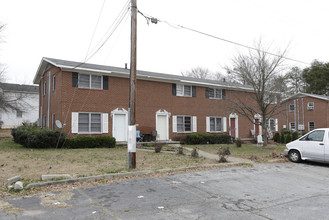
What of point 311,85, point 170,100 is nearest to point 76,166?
point 170,100

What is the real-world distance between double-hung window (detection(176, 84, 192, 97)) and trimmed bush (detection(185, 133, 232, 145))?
3.61 meters

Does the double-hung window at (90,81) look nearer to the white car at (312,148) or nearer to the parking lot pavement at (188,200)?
the parking lot pavement at (188,200)

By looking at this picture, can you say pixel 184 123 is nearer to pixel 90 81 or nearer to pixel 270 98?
pixel 270 98

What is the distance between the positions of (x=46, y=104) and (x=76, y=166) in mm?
13427

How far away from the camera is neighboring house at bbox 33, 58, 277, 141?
1689 centimetres

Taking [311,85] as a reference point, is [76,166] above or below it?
below

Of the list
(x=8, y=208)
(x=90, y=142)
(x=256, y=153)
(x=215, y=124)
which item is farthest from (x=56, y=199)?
(x=215, y=124)

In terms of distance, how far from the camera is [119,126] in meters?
18.6

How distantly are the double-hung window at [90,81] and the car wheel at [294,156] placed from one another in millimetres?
12412

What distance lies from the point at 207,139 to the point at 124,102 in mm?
7355

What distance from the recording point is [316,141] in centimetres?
1091

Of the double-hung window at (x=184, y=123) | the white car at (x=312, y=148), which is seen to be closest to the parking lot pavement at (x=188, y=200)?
the white car at (x=312, y=148)

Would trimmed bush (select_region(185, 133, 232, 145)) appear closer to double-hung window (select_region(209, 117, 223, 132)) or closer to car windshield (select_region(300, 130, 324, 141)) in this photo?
double-hung window (select_region(209, 117, 223, 132))

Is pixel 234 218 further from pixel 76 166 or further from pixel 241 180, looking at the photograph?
pixel 76 166
